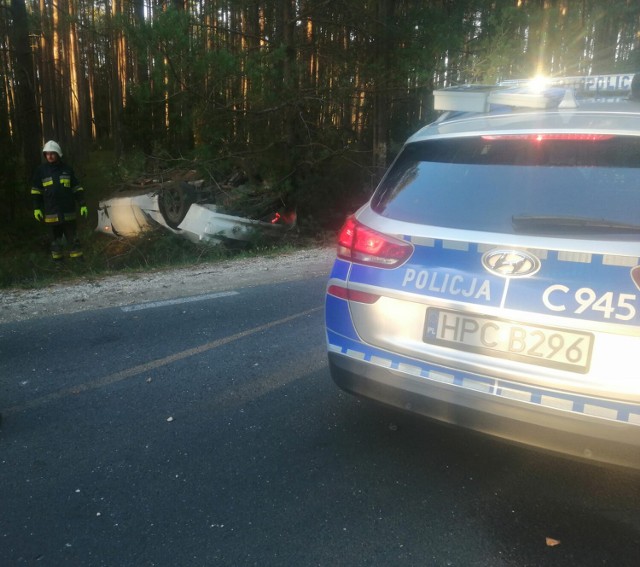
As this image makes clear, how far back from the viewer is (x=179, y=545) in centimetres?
250

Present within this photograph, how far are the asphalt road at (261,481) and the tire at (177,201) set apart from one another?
7.19 metres

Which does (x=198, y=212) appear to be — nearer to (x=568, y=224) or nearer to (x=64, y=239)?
(x=64, y=239)

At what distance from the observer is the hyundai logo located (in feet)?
7.86

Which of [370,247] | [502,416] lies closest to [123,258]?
[370,247]

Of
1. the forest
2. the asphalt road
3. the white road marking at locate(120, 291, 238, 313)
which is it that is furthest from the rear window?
the forest

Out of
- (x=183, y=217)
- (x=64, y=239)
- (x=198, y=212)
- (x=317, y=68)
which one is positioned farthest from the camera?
(x=317, y=68)

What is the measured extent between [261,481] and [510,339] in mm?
1400

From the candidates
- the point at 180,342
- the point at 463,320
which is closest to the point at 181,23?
the point at 180,342

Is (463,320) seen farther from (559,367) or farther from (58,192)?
(58,192)

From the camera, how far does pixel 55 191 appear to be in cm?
962

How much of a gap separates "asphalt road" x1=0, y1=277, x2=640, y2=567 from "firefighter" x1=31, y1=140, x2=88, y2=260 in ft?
18.8

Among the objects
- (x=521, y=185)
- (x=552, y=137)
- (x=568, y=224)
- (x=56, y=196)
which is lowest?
(x=56, y=196)

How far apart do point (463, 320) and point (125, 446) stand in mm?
1985

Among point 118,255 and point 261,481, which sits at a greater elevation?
point 261,481
